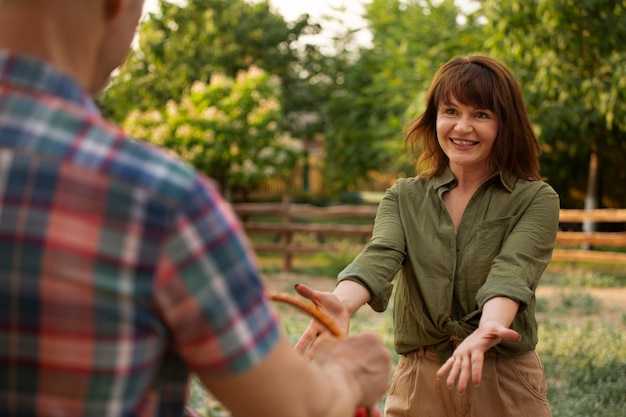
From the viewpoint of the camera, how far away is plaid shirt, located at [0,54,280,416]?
3.13ft

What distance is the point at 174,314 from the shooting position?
38.6 inches

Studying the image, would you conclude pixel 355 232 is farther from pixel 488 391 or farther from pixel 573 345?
pixel 488 391

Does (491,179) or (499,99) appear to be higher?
(499,99)

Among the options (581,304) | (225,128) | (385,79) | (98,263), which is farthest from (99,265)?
(385,79)

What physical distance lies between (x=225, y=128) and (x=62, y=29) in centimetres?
1379

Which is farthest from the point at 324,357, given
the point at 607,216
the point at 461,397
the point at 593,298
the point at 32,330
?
the point at 607,216

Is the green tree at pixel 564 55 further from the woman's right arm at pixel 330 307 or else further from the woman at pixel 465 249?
the woman's right arm at pixel 330 307

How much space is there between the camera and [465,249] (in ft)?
8.33

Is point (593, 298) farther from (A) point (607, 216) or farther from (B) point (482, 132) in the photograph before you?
(B) point (482, 132)

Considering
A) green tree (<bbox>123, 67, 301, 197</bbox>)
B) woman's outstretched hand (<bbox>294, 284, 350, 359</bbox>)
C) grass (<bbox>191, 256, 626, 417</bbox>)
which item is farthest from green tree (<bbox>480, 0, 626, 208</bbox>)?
woman's outstretched hand (<bbox>294, 284, 350, 359</bbox>)

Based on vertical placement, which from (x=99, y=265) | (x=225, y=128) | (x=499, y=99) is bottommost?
(x=225, y=128)

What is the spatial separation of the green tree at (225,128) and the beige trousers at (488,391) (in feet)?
40.0

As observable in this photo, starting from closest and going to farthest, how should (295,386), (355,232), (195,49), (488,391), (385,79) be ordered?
1. (295,386)
2. (488,391)
3. (355,232)
4. (385,79)
5. (195,49)

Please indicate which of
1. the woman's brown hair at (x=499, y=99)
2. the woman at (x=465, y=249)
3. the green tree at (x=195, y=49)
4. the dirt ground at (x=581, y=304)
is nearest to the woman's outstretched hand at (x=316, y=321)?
the woman at (x=465, y=249)
